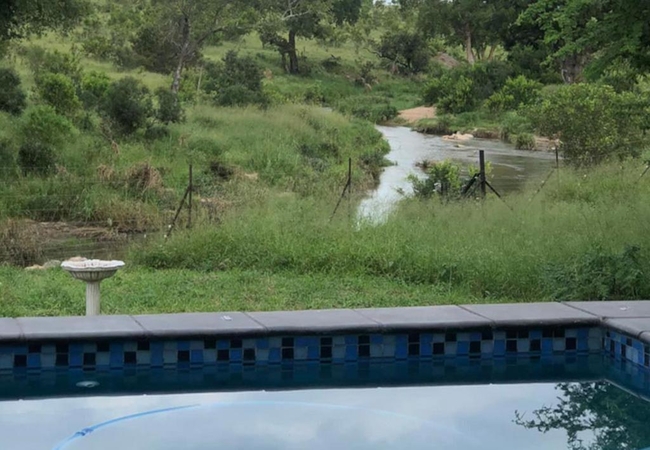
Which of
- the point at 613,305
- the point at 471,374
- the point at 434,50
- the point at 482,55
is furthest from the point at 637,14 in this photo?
the point at 434,50

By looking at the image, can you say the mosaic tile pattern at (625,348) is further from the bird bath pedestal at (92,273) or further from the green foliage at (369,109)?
the green foliage at (369,109)

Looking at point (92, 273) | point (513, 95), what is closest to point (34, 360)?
point (92, 273)

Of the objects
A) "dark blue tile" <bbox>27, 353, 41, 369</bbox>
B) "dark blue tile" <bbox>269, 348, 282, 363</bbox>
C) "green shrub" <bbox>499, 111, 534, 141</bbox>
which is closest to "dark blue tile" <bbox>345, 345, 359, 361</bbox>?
"dark blue tile" <bbox>269, 348, 282, 363</bbox>

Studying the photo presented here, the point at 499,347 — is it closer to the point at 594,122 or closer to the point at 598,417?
the point at 598,417

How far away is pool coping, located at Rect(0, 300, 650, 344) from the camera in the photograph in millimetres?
6727

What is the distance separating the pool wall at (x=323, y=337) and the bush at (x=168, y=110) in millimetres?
15674

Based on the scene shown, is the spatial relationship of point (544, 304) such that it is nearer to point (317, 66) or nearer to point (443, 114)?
point (443, 114)

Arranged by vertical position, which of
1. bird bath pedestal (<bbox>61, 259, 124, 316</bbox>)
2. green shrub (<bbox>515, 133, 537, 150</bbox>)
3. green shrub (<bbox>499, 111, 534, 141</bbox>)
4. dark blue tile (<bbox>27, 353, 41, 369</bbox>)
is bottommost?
dark blue tile (<bbox>27, 353, 41, 369</bbox>)

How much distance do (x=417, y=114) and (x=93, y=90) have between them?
23.1 metres

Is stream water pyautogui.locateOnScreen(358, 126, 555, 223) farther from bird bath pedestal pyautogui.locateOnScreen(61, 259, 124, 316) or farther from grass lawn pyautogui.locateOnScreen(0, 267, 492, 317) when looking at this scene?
bird bath pedestal pyautogui.locateOnScreen(61, 259, 124, 316)

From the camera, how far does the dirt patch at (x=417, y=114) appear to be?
149 ft

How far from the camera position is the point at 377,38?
68688 mm

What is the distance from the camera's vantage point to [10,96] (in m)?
21.4

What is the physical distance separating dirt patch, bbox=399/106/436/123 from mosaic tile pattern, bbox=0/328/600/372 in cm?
3767
